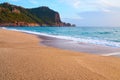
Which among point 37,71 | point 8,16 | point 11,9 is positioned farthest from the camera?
point 11,9

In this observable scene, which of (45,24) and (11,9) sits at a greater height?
(11,9)

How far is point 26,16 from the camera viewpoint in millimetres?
166250

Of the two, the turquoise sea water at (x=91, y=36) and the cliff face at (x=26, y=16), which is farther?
the cliff face at (x=26, y=16)

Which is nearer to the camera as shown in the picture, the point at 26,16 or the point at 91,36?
the point at 91,36

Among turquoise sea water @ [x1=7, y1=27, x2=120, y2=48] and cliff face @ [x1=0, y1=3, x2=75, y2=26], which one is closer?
turquoise sea water @ [x1=7, y1=27, x2=120, y2=48]

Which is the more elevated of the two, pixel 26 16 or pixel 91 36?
pixel 26 16

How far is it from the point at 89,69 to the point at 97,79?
1.05 meters

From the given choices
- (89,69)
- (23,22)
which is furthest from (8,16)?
(89,69)

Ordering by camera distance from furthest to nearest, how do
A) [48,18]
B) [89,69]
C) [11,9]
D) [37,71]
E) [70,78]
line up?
1. [48,18]
2. [11,9]
3. [89,69]
4. [37,71]
5. [70,78]

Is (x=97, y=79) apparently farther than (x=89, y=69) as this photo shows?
No

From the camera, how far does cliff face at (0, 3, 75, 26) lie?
144 m

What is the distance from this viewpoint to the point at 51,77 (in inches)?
213

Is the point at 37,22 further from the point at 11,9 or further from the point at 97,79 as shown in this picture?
the point at 97,79

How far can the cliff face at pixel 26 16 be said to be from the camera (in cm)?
14362
